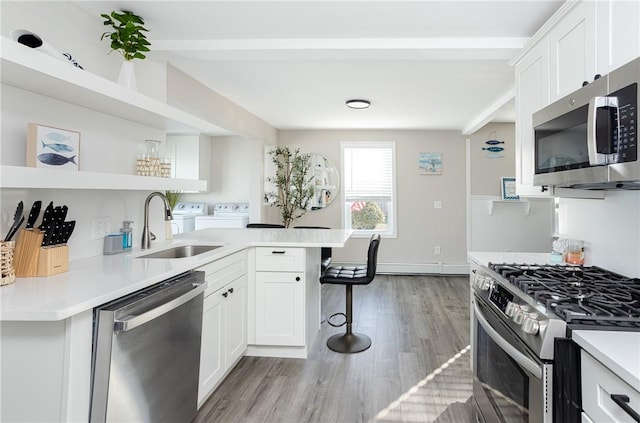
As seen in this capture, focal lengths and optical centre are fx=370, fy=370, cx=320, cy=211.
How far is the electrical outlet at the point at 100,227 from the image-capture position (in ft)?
7.07

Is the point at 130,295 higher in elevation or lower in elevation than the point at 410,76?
lower

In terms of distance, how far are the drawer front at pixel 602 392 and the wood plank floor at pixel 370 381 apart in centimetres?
113

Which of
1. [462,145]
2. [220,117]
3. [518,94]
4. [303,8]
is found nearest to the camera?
[303,8]

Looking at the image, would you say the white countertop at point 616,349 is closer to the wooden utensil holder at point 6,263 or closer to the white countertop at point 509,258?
the white countertop at point 509,258

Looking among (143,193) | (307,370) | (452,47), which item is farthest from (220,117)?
(307,370)

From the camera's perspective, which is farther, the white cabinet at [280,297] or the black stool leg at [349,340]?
the black stool leg at [349,340]

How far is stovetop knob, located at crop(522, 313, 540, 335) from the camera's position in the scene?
48.2 inches

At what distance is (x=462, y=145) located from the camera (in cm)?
590

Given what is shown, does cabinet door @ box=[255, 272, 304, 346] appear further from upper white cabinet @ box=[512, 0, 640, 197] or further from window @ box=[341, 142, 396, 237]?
window @ box=[341, 142, 396, 237]

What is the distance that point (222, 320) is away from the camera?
233 centimetres

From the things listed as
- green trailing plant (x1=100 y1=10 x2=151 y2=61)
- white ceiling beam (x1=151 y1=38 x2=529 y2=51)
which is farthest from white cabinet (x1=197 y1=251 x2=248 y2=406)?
white ceiling beam (x1=151 y1=38 x2=529 y2=51)

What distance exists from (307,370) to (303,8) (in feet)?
7.75

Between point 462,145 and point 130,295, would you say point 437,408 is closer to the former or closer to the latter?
point 130,295

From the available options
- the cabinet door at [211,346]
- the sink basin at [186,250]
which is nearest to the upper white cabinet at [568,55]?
the cabinet door at [211,346]
